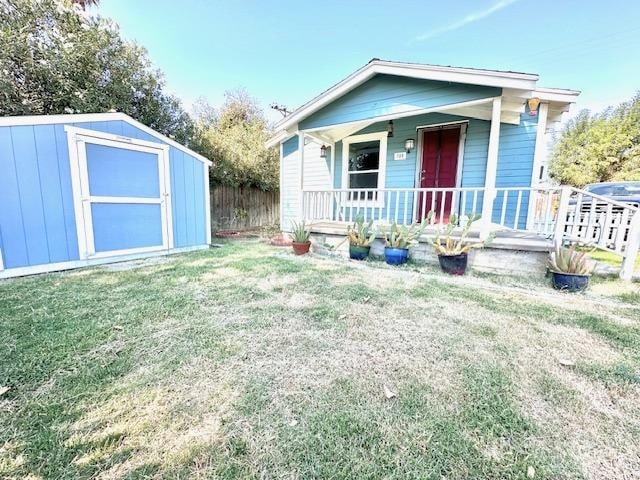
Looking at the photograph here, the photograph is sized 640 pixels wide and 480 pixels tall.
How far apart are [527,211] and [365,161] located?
3.68 m

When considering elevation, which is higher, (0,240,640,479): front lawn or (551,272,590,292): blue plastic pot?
(551,272,590,292): blue plastic pot

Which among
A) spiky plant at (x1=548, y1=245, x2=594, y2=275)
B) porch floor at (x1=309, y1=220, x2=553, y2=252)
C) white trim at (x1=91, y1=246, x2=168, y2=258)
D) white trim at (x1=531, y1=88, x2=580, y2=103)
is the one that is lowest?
white trim at (x1=91, y1=246, x2=168, y2=258)

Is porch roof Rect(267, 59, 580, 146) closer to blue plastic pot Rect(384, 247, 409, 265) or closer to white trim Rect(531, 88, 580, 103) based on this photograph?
white trim Rect(531, 88, 580, 103)

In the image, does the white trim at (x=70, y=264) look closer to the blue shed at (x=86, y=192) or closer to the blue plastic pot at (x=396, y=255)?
the blue shed at (x=86, y=192)

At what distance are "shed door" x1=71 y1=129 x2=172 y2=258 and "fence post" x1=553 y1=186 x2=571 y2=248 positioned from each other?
676cm

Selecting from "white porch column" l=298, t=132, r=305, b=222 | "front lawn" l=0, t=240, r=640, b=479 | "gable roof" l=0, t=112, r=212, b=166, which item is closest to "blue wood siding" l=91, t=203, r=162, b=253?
"gable roof" l=0, t=112, r=212, b=166

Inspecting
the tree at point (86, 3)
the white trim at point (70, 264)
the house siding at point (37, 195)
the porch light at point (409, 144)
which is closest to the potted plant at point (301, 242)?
the white trim at point (70, 264)

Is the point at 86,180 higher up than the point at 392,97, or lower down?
lower down

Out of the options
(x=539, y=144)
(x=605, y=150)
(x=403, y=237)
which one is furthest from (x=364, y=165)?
(x=605, y=150)

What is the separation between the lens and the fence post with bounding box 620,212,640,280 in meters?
3.60

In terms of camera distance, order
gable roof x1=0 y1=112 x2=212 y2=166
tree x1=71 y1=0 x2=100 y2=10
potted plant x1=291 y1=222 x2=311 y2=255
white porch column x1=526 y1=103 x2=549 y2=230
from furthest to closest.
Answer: tree x1=71 y1=0 x2=100 y2=10 < potted plant x1=291 y1=222 x2=311 y2=255 < white porch column x1=526 y1=103 x2=549 y2=230 < gable roof x1=0 y1=112 x2=212 y2=166

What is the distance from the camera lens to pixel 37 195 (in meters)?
3.88

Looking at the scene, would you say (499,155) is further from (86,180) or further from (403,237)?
(86,180)

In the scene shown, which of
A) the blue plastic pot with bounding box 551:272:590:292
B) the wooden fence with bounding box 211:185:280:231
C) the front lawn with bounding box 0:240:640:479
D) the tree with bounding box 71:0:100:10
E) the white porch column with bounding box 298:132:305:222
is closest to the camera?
the front lawn with bounding box 0:240:640:479
